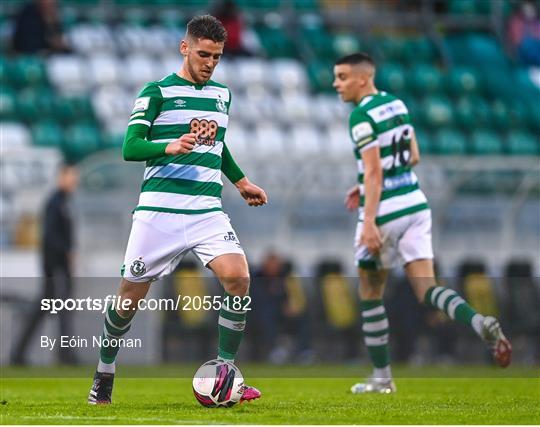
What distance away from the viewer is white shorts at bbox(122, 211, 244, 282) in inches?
297

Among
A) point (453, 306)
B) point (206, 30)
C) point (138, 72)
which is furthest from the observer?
point (138, 72)

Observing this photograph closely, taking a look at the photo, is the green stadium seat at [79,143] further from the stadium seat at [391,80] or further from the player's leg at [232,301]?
the player's leg at [232,301]

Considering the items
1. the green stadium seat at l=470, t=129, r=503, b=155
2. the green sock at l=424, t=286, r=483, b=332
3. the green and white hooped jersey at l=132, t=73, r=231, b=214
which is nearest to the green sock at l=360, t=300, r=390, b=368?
the green sock at l=424, t=286, r=483, b=332

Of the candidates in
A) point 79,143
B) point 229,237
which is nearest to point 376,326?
point 229,237

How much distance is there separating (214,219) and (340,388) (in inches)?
118

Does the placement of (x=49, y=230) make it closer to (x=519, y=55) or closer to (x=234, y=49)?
(x=234, y=49)

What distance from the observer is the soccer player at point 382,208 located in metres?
9.22

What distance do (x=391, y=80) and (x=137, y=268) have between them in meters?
12.9

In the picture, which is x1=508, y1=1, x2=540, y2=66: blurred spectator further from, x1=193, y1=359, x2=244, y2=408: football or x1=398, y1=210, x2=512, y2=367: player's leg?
x1=193, y1=359, x2=244, y2=408: football

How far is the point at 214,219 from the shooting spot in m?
7.62

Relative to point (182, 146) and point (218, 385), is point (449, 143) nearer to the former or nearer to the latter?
point (218, 385)

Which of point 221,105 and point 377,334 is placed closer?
point 221,105

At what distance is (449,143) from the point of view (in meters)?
19.3

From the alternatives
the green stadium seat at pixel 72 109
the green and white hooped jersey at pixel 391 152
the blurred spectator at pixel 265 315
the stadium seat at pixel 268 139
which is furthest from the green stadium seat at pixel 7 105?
the green and white hooped jersey at pixel 391 152
